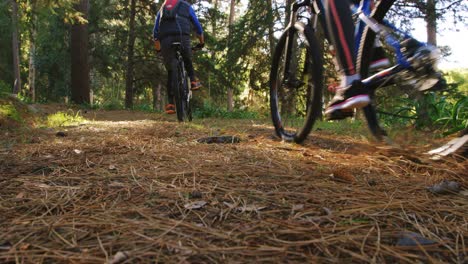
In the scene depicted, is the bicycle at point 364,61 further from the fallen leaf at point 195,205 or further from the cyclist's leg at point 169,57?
the cyclist's leg at point 169,57

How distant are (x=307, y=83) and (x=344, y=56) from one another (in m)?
0.98

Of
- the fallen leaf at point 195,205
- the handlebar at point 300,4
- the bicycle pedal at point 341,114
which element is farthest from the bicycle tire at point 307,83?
the fallen leaf at point 195,205

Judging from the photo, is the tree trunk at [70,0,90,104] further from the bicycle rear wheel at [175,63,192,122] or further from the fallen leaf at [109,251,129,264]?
the fallen leaf at [109,251,129,264]

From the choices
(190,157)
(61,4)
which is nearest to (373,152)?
(190,157)

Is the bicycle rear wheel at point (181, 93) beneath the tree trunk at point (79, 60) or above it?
beneath

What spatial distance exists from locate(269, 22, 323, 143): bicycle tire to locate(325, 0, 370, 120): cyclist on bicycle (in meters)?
0.34

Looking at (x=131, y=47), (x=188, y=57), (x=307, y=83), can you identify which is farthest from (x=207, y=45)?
(x=307, y=83)

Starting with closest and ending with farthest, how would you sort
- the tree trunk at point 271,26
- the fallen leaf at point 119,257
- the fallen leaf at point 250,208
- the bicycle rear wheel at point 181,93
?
the fallen leaf at point 119,257, the fallen leaf at point 250,208, the bicycle rear wheel at point 181,93, the tree trunk at point 271,26

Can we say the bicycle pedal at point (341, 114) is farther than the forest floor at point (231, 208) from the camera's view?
Yes

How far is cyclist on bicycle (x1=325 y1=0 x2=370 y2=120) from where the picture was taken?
208 cm

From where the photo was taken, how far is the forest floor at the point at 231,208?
1040mm

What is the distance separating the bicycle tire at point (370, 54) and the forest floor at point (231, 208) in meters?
0.13

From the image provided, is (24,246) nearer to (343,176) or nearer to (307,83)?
(343,176)

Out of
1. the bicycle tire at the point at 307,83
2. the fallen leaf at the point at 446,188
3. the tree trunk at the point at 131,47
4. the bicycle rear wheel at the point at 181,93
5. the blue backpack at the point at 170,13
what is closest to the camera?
the fallen leaf at the point at 446,188
